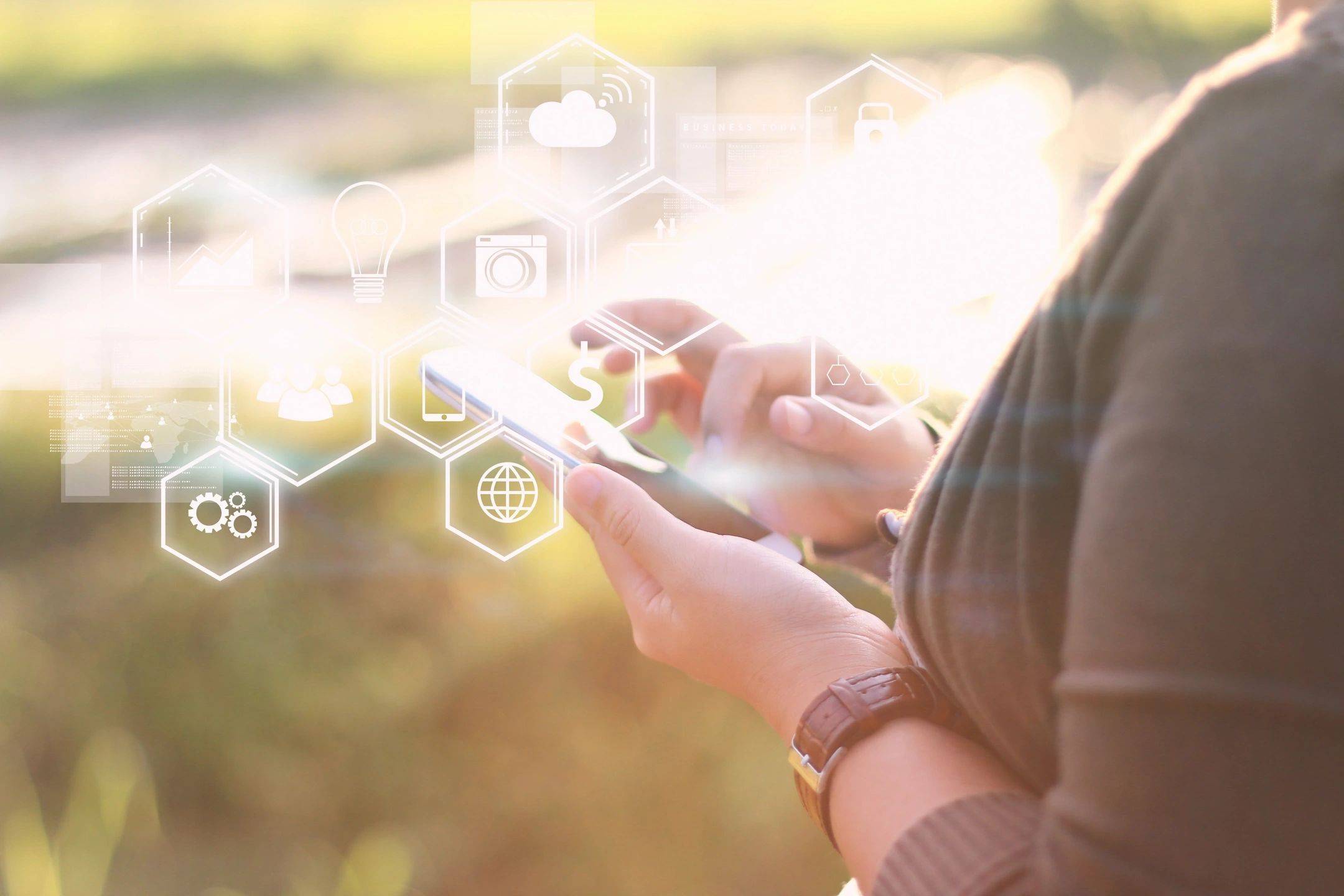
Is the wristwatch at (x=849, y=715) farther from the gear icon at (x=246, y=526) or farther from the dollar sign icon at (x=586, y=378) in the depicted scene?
the gear icon at (x=246, y=526)

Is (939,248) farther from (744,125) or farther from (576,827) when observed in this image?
(576,827)

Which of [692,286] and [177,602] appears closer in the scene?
[692,286]

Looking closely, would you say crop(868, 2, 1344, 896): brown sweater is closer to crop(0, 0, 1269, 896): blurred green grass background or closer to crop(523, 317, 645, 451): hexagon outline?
crop(523, 317, 645, 451): hexagon outline

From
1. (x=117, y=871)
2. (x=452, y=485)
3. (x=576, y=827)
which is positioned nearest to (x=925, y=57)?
(x=452, y=485)

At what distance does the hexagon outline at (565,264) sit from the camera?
1191 millimetres

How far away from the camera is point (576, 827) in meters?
1.55

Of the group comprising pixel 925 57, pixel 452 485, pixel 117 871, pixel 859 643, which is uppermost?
pixel 925 57

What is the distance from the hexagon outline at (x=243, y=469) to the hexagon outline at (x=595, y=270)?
0.57 metres

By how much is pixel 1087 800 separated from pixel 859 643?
26 centimetres

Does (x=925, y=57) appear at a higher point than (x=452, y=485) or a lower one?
higher

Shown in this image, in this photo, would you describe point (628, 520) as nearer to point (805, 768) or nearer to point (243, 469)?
point (805, 768)

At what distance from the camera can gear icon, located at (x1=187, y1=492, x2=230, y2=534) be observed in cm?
136

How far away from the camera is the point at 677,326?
1.12m

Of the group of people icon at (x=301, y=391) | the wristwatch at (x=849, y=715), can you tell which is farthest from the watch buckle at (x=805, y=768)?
the group of people icon at (x=301, y=391)
